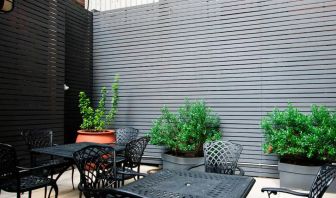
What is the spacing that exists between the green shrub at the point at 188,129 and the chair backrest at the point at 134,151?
1529mm

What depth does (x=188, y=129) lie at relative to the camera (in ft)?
18.0

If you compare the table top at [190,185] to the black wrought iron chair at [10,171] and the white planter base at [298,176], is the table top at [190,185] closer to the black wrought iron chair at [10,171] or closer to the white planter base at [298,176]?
the black wrought iron chair at [10,171]

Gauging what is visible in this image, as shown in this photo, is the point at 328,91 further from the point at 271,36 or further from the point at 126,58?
the point at 126,58

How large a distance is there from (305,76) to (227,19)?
1.97 m

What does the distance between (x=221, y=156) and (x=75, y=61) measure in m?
4.82

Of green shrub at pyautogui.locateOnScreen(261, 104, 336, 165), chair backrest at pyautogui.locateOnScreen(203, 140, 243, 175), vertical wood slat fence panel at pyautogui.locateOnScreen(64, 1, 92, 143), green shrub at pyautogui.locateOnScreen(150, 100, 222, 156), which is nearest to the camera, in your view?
chair backrest at pyautogui.locateOnScreen(203, 140, 243, 175)

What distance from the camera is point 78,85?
7062mm

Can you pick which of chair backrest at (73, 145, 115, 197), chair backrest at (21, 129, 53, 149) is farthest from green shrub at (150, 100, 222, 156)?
chair backrest at (73, 145, 115, 197)

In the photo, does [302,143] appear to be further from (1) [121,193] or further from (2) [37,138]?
(2) [37,138]

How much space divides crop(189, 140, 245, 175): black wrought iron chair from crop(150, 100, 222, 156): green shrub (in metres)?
1.80

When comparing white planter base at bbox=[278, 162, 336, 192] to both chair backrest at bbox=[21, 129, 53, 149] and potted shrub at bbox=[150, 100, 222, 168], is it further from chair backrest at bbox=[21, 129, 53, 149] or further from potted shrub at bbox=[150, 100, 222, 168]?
chair backrest at bbox=[21, 129, 53, 149]

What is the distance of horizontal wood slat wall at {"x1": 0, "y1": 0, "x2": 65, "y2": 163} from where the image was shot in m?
4.89

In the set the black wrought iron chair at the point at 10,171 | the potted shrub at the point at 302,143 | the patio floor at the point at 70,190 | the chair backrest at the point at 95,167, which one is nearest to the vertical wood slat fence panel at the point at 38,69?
the patio floor at the point at 70,190

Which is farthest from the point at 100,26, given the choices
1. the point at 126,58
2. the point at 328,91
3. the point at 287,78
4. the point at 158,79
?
the point at 328,91
